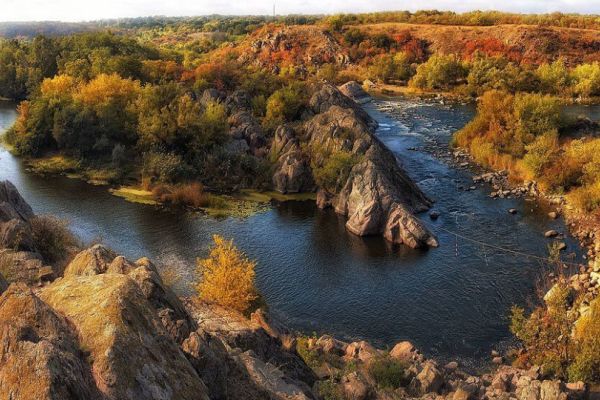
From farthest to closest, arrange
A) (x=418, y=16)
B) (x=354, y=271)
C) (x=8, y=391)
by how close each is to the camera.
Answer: (x=418, y=16)
(x=354, y=271)
(x=8, y=391)

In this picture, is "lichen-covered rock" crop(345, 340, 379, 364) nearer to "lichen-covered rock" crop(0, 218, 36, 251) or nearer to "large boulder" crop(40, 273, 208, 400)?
"large boulder" crop(40, 273, 208, 400)

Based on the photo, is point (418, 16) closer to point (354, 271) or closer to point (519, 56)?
point (519, 56)

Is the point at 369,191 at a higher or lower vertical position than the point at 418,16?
lower

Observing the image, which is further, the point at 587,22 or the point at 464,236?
the point at 587,22

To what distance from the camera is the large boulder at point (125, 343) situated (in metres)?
10.2

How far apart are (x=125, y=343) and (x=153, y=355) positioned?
753 millimetres

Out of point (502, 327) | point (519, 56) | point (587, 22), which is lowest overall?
point (502, 327)

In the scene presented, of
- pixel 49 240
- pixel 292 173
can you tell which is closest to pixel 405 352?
pixel 49 240

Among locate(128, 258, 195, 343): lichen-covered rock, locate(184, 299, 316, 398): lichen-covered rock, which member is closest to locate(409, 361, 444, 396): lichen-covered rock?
locate(184, 299, 316, 398): lichen-covered rock

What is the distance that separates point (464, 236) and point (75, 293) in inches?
1335

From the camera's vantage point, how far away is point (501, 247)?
3938 centimetres

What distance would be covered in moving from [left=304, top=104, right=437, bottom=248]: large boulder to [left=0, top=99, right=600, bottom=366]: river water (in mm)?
1308

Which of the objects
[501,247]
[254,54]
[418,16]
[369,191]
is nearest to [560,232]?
[501,247]

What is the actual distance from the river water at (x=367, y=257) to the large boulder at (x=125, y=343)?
762 inches
